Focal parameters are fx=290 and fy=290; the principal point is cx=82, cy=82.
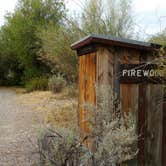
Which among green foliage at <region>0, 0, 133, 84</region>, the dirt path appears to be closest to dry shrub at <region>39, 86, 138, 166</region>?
the dirt path

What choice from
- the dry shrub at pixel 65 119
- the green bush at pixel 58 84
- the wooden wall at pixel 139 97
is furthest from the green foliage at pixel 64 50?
the wooden wall at pixel 139 97

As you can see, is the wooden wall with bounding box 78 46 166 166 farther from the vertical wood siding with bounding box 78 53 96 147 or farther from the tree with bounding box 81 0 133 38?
the tree with bounding box 81 0 133 38

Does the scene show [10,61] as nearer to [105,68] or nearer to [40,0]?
[40,0]

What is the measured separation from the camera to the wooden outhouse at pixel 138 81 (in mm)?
4168

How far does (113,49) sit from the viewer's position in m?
4.20

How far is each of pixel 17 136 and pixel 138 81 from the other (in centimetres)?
381

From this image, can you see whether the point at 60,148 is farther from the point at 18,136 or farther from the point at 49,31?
the point at 49,31

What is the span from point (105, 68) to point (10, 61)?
22884 mm

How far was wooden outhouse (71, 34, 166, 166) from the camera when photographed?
417cm

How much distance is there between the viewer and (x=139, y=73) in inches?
168

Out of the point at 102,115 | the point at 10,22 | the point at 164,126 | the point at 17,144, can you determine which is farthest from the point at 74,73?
the point at 10,22

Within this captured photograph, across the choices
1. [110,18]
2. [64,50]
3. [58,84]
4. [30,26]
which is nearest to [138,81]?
[110,18]

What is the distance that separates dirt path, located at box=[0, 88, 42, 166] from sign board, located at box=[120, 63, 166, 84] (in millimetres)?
1418

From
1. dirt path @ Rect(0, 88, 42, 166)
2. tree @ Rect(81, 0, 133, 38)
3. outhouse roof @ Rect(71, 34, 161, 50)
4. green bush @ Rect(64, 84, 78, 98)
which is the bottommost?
dirt path @ Rect(0, 88, 42, 166)
